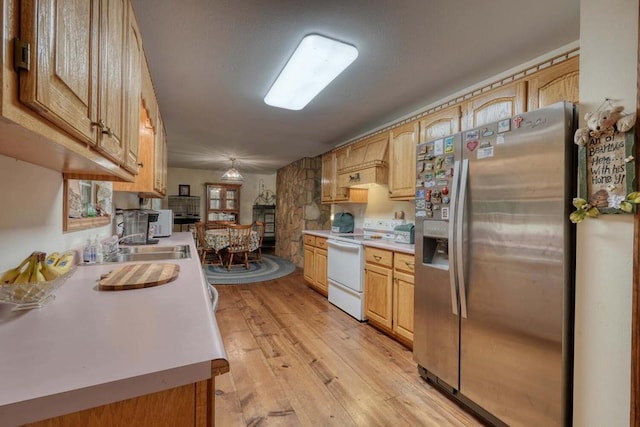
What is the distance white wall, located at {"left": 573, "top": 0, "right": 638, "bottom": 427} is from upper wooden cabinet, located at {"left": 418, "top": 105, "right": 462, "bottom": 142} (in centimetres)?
113

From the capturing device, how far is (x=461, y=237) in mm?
1640

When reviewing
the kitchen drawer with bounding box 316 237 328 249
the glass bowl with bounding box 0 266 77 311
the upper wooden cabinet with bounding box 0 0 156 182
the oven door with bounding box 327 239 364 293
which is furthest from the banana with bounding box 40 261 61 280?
the kitchen drawer with bounding box 316 237 328 249

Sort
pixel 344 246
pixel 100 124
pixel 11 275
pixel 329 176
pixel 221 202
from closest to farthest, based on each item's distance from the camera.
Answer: pixel 100 124, pixel 11 275, pixel 344 246, pixel 329 176, pixel 221 202

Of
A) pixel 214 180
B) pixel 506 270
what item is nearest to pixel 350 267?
pixel 506 270

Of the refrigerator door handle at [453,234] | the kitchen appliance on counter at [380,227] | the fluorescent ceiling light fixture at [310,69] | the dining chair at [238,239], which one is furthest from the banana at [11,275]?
the dining chair at [238,239]

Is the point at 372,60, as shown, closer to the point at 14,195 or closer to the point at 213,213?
the point at 14,195

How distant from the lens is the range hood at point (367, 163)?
321 cm

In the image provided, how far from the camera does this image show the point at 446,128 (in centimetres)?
244

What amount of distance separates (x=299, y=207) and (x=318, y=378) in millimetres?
4227

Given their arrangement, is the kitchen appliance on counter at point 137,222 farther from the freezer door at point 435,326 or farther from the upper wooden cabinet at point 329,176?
the freezer door at point 435,326

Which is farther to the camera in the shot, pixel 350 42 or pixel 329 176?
pixel 329 176

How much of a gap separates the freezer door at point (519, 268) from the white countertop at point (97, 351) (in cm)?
143

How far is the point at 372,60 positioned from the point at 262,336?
8.06 feet

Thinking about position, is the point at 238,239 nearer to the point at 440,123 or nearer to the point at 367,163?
the point at 367,163
